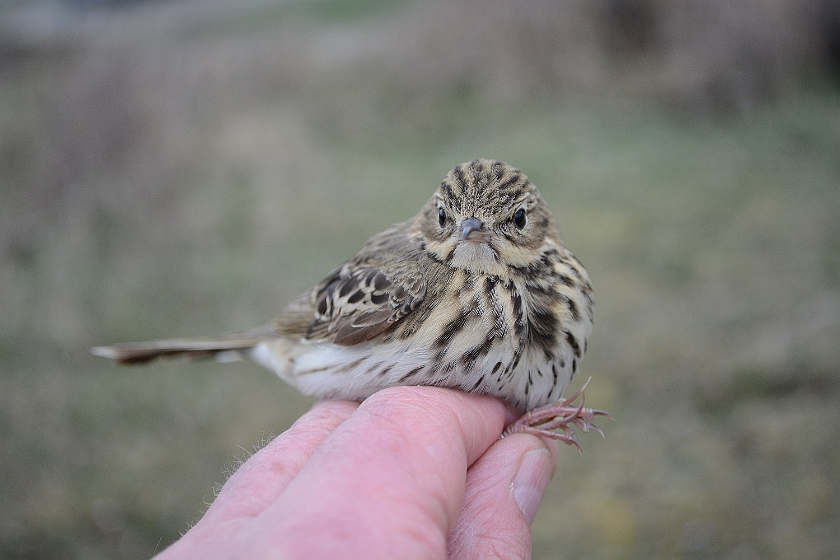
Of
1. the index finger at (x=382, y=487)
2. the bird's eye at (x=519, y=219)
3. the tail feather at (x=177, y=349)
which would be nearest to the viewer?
the index finger at (x=382, y=487)

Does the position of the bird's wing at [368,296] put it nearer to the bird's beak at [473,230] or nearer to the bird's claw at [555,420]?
the bird's beak at [473,230]

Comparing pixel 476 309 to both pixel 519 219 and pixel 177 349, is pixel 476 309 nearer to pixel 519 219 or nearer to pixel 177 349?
pixel 519 219

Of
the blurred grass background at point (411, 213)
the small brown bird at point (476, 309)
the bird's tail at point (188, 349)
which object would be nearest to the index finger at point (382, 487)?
the small brown bird at point (476, 309)

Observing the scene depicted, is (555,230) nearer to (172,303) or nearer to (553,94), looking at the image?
(172,303)

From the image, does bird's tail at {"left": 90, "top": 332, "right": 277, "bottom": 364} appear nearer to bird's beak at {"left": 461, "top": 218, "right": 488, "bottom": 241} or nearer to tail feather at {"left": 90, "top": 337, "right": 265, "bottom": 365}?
tail feather at {"left": 90, "top": 337, "right": 265, "bottom": 365}

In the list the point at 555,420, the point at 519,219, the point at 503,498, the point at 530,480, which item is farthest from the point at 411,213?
the point at 503,498

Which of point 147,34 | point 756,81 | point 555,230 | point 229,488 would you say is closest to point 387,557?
point 229,488
